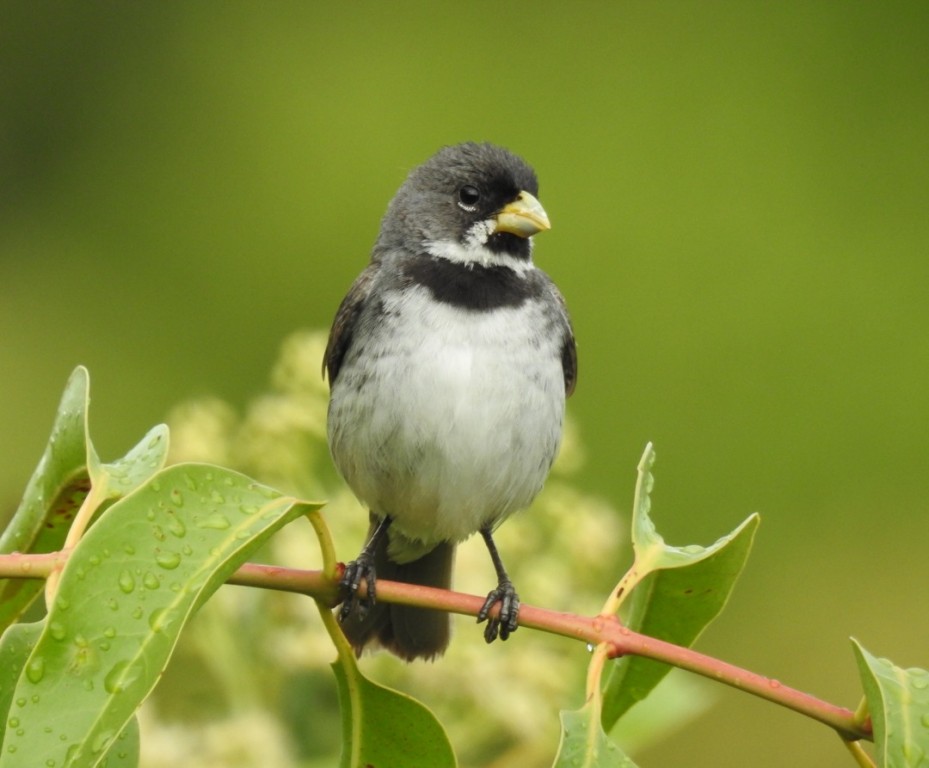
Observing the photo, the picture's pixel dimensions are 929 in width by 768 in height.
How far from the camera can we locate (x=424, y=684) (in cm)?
256

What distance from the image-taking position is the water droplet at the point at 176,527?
5.33 ft

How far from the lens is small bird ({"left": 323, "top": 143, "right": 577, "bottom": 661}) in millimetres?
2811

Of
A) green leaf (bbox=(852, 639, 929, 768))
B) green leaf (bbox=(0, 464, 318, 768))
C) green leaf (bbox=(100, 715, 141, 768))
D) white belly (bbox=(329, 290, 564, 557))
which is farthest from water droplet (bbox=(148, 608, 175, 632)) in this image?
white belly (bbox=(329, 290, 564, 557))

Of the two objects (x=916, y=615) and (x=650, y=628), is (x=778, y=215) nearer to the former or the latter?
(x=916, y=615)

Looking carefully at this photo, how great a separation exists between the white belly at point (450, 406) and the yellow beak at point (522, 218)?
0.16 metres

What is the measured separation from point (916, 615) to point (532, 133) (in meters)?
2.60

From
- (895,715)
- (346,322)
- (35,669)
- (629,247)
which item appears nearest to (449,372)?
(346,322)

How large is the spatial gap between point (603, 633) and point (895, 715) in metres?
0.31

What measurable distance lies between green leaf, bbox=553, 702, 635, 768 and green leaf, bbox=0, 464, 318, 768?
0.36m

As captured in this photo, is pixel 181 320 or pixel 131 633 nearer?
pixel 131 633

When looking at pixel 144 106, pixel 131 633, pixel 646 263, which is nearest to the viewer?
pixel 131 633

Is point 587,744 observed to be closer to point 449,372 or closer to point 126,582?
point 126,582

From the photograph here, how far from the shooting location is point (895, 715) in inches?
65.3

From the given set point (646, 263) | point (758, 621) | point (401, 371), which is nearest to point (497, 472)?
point (401, 371)
